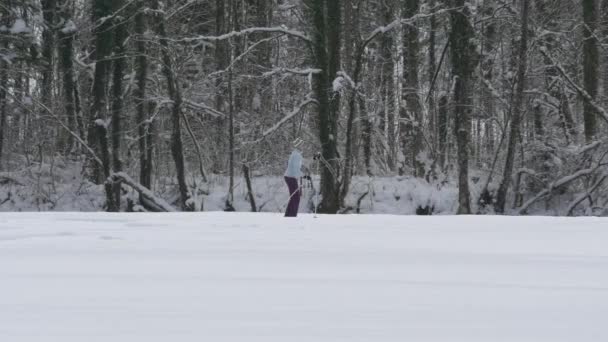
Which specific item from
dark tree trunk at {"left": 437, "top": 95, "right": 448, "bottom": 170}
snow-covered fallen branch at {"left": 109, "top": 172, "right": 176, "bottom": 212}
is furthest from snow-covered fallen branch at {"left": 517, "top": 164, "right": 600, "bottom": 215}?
snow-covered fallen branch at {"left": 109, "top": 172, "right": 176, "bottom": 212}

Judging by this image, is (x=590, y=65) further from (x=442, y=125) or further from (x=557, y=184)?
(x=442, y=125)

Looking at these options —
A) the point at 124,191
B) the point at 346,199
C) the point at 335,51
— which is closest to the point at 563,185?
the point at 346,199

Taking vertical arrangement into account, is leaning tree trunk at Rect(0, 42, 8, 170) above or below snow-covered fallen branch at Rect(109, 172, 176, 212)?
above

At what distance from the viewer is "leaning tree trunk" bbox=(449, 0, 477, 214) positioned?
61.0 ft

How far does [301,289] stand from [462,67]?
15652 millimetres

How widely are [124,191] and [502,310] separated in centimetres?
1910

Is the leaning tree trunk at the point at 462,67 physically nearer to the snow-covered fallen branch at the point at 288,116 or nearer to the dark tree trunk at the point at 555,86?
the dark tree trunk at the point at 555,86

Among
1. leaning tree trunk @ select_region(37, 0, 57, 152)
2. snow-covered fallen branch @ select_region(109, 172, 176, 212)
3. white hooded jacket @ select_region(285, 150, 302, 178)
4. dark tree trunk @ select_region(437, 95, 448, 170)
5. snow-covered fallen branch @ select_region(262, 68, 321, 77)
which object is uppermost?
leaning tree trunk @ select_region(37, 0, 57, 152)

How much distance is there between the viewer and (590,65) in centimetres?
1988

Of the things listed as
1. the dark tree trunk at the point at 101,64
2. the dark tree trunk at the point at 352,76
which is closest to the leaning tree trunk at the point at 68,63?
the dark tree trunk at the point at 101,64

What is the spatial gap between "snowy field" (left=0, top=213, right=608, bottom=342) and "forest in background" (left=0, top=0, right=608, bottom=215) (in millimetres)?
12070

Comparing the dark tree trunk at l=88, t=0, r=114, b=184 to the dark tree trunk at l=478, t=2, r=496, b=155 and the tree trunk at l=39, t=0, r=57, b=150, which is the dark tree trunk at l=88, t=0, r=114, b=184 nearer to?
the tree trunk at l=39, t=0, r=57, b=150

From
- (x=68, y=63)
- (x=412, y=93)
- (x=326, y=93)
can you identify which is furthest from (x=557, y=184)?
(x=68, y=63)

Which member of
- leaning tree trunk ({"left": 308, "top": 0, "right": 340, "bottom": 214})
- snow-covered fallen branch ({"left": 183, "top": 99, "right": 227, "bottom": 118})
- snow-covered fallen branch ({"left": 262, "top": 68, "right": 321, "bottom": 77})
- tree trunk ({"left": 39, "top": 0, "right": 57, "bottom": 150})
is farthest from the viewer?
tree trunk ({"left": 39, "top": 0, "right": 57, "bottom": 150})
